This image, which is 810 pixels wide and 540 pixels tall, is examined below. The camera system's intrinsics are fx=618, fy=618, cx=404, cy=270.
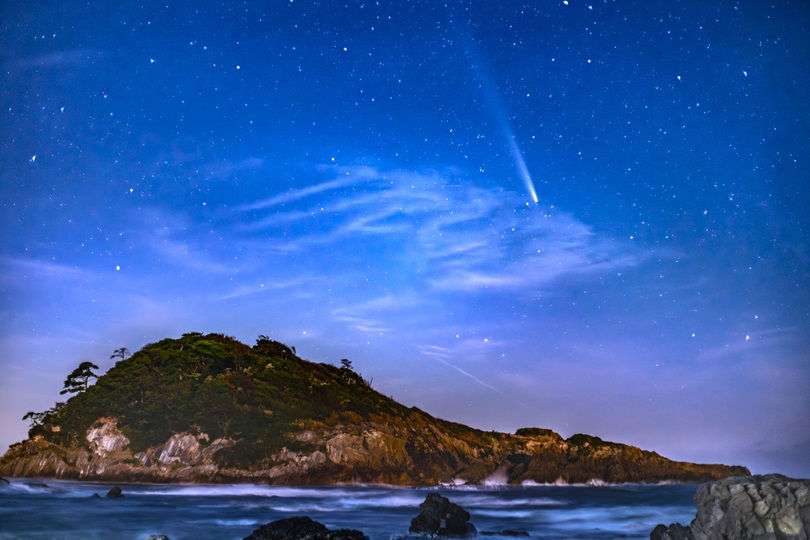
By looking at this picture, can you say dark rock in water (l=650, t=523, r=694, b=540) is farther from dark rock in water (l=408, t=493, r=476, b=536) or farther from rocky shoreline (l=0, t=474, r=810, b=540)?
Answer: dark rock in water (l=408, t=493, r=476, b=536)

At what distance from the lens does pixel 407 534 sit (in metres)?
17.9

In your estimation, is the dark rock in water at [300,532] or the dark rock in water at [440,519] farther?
the dark rock in water at [440,519]

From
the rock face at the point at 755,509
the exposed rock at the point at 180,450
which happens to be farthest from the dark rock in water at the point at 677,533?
the exposed rock at the point at 180,450

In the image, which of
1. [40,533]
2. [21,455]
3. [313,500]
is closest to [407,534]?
[40,533]

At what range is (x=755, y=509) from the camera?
30.5 ft

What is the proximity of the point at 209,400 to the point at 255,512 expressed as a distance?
21624 millimetres

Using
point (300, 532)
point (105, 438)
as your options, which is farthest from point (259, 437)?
point (300, 532)

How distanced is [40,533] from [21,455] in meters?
28.1

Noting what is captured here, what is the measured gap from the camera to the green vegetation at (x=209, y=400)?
135 ft

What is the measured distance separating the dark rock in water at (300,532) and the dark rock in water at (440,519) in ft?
14.8

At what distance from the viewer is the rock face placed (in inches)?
350

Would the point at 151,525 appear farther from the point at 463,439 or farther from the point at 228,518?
the point at 463,439

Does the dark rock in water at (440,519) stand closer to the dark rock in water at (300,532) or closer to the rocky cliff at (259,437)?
the dark rock in water at (300,532)

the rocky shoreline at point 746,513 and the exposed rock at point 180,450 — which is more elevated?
the rocky shoreline at point 746,513
